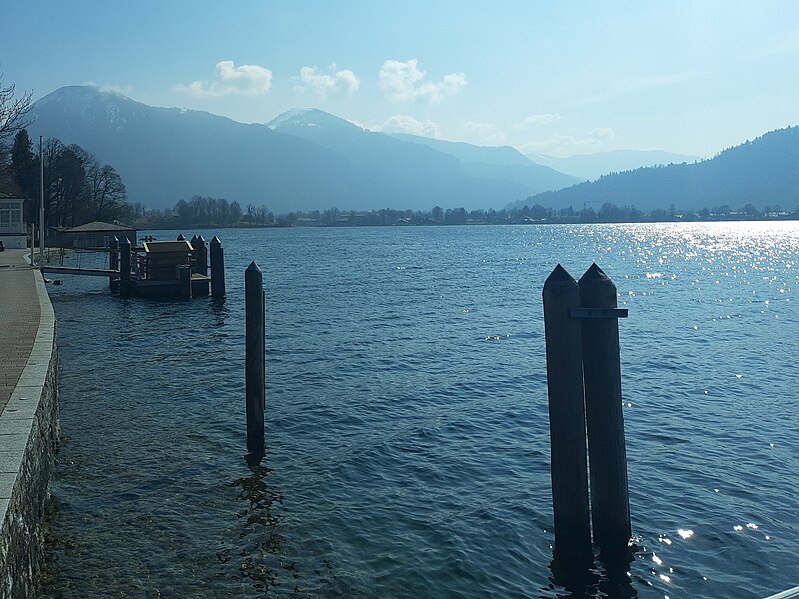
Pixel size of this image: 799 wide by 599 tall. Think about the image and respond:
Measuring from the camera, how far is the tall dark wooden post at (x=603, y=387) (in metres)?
6.85

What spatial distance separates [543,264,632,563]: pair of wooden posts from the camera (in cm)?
687

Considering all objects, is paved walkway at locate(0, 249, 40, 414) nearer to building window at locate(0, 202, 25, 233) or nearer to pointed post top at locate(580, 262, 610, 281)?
pointed post top at locate(580, 262, 610, 281)

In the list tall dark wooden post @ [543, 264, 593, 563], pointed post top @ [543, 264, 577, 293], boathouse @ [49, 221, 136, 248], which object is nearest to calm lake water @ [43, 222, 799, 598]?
tall dark wooden post @ [543, 264, 593, 563]

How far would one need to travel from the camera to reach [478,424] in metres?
12.8

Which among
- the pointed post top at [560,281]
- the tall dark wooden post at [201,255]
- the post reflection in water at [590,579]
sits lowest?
the post reflection in water at [590,579]

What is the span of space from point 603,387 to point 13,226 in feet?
197

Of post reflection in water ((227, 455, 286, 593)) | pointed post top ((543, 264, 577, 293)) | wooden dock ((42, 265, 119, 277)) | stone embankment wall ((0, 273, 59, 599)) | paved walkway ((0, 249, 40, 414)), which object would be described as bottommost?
post reflection in water ((227, 455, 286, 593))

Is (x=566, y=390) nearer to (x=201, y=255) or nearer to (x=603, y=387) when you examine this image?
(x=603, y=387)

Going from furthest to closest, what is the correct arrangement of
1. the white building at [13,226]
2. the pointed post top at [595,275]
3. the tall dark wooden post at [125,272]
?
the white building at [13,226] → the tall dark wooden post at [125,272] → the pointed post top at [595,275]

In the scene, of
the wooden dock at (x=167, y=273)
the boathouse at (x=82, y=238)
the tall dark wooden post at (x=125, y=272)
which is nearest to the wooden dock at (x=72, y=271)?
the wooden dock at (x=167, y=273)

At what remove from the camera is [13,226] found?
2239 inches

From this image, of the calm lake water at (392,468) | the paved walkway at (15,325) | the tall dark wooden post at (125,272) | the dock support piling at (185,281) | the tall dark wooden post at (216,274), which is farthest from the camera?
the tall dark wooden post at (125,272)

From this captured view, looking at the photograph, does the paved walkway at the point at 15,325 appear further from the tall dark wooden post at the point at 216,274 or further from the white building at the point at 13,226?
the white building at the point at 13,226

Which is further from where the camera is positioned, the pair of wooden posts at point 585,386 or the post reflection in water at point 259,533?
the post reflection in water at point 259,533
